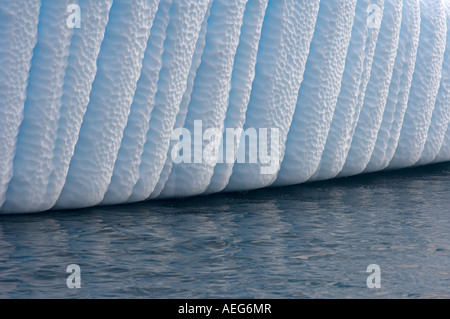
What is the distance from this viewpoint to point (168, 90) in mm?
2152

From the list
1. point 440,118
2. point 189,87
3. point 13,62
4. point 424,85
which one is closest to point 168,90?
point 189,87

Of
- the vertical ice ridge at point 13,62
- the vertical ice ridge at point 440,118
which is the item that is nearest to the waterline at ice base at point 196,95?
the vertical ice ridge at point 13,62

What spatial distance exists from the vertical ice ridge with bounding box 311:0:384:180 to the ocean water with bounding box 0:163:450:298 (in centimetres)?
14

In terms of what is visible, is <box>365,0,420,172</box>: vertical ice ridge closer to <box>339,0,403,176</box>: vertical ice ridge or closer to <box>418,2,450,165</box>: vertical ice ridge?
<box>339,0,403,176</box>: vertical ice ridge

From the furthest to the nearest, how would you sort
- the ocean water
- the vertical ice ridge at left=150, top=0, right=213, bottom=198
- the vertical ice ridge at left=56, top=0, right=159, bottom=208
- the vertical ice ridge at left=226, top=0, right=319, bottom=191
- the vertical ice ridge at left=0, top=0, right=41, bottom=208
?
the vertical ice ridge at left=226, top=0, right=319, bottom=191 < the vertical ice ridge at left=150, top=0, right=213, bottom=198 < the vertical ice ridge at left=56, top=0, right=159, bottom=208 < the vertical ice ridge at left=0, top=0, right=41, bottom=208 < the ocean water

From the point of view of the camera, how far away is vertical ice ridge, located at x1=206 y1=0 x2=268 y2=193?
229cm

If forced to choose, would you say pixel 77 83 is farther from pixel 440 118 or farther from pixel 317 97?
pixel 440 118

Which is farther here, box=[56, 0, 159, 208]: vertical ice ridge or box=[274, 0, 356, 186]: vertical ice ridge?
box=[274, 0, 356, 186]: vertical ice ridge

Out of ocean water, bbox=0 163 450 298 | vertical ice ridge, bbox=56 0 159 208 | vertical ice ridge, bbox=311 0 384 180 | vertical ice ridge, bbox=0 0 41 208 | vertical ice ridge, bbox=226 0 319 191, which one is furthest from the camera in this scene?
vertical ice ridge, bbox=311 0 384 180

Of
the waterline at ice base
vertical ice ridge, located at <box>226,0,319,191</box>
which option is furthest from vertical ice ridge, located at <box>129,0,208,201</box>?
vertical ice ridge, located at <box>226,0,319,191</box>

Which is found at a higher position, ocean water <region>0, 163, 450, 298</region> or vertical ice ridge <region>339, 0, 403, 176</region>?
vertical ice ridge <region>339, 0, 403, 176</region>

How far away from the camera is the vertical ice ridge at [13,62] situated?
6.30 ft

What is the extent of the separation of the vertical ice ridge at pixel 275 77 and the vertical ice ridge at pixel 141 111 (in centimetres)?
32
